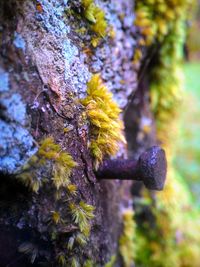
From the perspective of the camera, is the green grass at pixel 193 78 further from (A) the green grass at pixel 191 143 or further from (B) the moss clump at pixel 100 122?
(B) the moss clump at pixel 100 122

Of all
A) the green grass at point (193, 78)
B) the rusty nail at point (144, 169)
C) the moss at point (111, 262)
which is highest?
the green grass at point (193, 78)

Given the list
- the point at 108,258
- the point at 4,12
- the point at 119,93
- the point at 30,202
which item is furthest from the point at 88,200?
the point at 4,12

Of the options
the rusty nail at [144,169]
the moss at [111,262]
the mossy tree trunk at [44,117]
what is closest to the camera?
the mossy tree trunk at [44,117]

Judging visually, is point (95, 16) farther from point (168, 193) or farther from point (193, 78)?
point (193, 78)

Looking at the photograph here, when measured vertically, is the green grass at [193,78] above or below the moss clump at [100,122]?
above

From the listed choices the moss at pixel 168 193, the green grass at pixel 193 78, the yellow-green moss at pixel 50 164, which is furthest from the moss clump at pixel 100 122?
the green grass at pixel 193 78

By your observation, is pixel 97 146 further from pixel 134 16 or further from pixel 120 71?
pixel 134 16

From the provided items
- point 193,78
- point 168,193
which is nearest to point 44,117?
point 168,193
